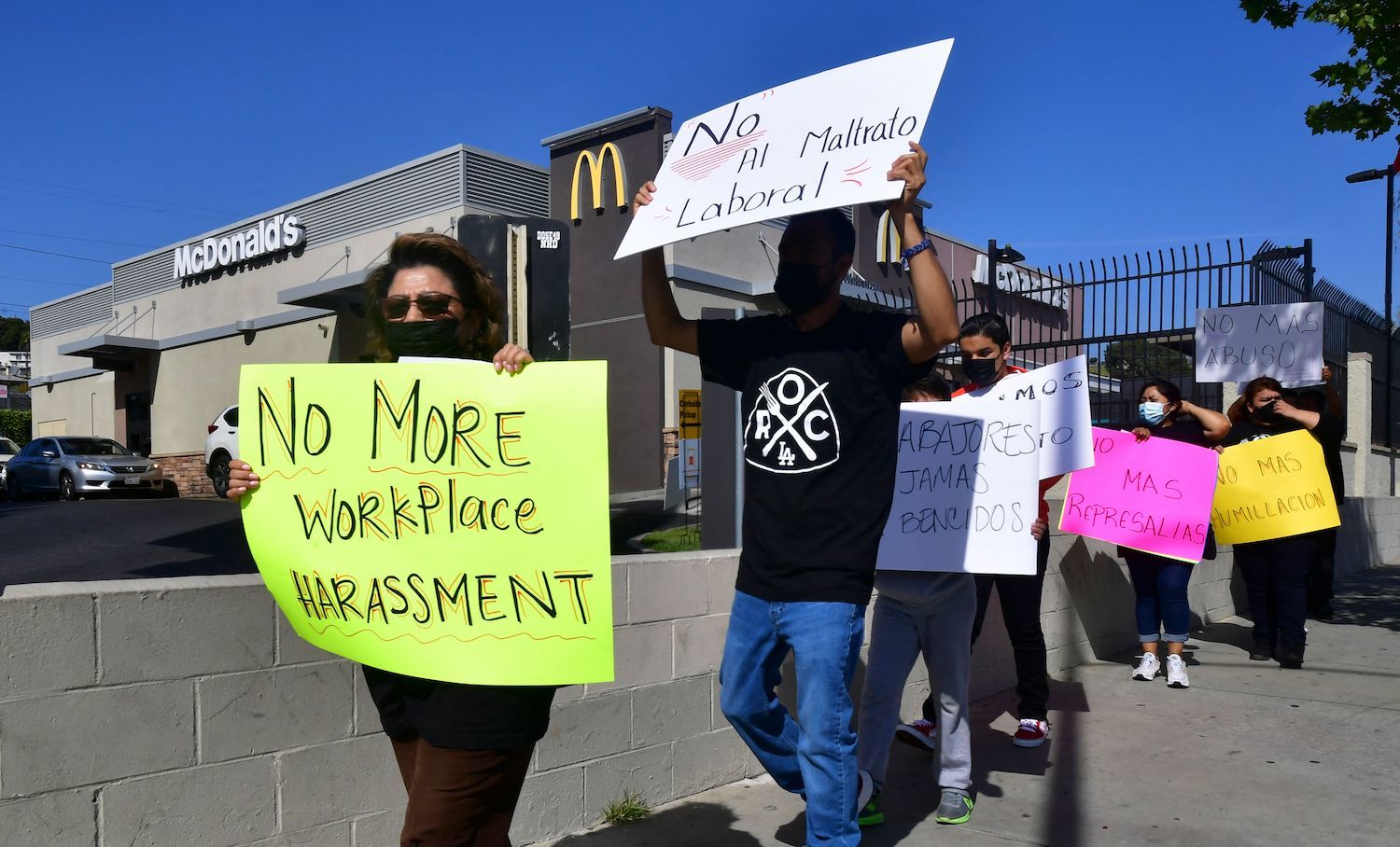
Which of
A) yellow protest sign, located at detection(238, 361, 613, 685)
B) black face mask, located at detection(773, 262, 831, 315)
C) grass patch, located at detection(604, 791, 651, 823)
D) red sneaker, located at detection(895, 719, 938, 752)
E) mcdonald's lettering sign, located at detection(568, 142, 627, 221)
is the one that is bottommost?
grass patch, located at detection(604, 791, 651, 823)

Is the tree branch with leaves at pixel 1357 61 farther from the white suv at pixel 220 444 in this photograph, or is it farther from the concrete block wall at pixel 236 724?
the white suv at pixel 220 444

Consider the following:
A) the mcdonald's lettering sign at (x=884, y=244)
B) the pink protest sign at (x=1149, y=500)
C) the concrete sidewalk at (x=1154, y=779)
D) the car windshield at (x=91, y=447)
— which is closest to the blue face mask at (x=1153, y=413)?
the pink protest sign at (x=1149, y=500)

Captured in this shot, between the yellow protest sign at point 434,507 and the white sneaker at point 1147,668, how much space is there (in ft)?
17.2

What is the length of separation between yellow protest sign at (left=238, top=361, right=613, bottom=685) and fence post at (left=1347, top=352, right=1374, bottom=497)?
17588 mm

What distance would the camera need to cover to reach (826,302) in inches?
124

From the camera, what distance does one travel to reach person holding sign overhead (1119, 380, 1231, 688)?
6238 millimetres

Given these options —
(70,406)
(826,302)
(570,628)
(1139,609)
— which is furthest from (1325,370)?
(70,406)

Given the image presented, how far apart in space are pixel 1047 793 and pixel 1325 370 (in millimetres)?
5124

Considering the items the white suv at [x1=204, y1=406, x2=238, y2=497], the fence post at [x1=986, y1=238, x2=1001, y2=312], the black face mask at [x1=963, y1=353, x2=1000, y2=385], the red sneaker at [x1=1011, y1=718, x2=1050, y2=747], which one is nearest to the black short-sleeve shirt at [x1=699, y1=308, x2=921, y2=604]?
the black face mask at [x1=963, y1=353, x2=1000, y2=385]

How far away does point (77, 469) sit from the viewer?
2278cm

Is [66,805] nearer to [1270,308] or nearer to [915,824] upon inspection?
[915,824]

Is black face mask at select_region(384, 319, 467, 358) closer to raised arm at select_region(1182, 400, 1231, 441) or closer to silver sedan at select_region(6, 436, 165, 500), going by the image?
raised arm at select_region(1182, 400, 1231, 441)

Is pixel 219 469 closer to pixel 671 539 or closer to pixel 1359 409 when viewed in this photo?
pixel 671 539

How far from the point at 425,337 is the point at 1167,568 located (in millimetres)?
5344
